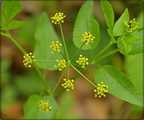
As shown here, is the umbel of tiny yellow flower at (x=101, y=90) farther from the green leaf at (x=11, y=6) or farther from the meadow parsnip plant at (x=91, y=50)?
the green leaf at (x=11, y=6)

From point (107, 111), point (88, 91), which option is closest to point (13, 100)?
point (88, 91)

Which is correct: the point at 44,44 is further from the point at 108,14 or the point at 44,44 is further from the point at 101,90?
the point at 101,90

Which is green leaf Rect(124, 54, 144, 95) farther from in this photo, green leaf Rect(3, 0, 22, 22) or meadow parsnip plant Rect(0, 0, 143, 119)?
green leaf Rect(3, 0, 22, 22)

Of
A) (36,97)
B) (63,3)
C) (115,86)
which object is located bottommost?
(36,97)

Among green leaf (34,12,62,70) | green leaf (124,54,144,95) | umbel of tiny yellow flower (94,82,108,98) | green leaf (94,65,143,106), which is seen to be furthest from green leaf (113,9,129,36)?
green leaf (124,54,144,95)

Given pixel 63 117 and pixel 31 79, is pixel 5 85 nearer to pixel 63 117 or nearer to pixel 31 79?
pixel 31 79

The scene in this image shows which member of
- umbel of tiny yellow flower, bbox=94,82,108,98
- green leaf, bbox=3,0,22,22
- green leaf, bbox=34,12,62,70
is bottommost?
umbel of tiny yellow flower, bbox=94,82,108,98

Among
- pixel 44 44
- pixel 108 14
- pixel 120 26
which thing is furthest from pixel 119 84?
pixel 44 44
